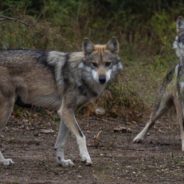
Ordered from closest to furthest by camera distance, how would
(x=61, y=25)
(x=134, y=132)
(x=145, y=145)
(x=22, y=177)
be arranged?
(x=22, y=177), (x=145, y=145), (x=134, y=132), (x=61, y=25)

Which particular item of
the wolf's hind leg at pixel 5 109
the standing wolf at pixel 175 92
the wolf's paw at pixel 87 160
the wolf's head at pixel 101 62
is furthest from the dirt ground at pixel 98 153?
the wolf's head at pixel 101 62

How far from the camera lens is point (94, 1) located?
2084 cm

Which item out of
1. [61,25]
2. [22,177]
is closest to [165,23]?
[61,25]

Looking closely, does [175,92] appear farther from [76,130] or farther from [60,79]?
[76,130]

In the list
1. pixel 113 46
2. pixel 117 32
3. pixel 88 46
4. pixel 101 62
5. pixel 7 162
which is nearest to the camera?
pixel 7 162

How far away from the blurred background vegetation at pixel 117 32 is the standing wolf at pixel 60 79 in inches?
125

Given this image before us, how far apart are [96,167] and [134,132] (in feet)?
10.3

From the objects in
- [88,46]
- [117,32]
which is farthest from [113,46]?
[117,32]

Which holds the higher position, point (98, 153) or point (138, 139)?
point (98, 153)

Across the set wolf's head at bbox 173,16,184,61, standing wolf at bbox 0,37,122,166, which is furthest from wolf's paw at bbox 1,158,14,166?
wolf's head at bbox 173,16,184,61

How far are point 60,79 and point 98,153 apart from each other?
4.08 ft

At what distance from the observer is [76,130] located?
370 inches

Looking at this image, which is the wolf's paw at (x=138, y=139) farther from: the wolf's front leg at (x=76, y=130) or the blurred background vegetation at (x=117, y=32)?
the wolf's front leg at (x=76, y=130)

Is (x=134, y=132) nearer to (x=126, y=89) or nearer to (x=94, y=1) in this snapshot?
(x=126, y=89)
